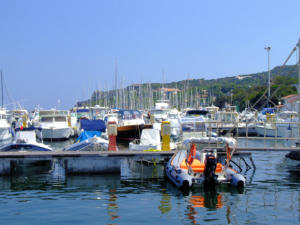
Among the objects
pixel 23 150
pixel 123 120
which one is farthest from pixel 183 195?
pixel 123 120

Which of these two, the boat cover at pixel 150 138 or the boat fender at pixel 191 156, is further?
the boat cover at pixel 150 138

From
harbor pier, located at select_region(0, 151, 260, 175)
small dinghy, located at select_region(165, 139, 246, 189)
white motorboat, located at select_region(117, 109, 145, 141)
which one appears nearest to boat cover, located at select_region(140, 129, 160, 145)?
harbor pier, located at select_region(0, 151, 260, 175)

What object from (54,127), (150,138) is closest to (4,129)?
(54,127)

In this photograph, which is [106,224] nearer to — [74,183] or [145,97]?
[74,183]

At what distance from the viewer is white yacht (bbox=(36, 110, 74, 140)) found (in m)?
45.7

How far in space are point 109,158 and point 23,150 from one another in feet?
19.4

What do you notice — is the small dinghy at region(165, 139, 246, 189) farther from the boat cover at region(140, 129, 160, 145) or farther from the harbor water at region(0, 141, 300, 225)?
the boat cover at region(140, 129, 160, 145)

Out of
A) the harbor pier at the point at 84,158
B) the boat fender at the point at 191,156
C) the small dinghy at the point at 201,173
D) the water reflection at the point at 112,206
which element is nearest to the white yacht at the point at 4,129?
the harbor pier at the point at 84,158

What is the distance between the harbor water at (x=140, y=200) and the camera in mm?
14406

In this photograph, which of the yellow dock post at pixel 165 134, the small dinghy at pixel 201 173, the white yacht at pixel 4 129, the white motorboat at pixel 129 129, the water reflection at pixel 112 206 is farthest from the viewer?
the white motorboat at pixel 129 129

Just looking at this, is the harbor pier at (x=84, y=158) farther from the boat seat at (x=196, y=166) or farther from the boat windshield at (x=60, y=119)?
the boat windshield at (x=60, y=119)

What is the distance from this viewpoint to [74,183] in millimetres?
20797

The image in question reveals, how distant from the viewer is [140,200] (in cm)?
1720

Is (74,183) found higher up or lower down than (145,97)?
lower down
